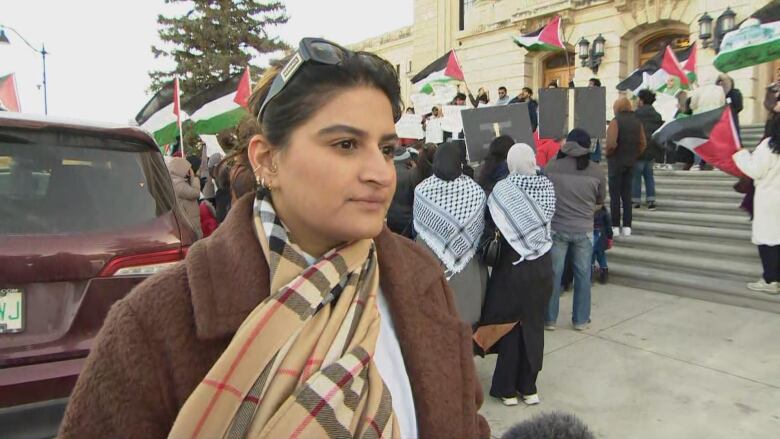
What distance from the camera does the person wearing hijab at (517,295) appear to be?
391 centimetres

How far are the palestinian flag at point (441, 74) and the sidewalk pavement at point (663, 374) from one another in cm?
684

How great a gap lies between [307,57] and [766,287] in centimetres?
619

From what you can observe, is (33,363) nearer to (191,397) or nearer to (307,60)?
(191,397)

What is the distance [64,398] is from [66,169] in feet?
3.86

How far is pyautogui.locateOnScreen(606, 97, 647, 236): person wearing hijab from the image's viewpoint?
7613mm

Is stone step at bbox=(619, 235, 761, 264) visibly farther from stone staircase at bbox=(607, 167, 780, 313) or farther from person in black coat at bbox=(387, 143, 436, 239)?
person in black coat at bbox=(387, 143, 436, 239)

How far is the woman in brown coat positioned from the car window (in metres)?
1.79

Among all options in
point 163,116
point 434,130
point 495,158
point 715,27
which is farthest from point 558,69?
point 495,158

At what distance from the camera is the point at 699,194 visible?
325 inches

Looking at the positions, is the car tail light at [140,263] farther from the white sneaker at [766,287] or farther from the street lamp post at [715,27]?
the street lamp post at [715,27]

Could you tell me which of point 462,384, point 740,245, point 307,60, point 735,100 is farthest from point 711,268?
point 307,60

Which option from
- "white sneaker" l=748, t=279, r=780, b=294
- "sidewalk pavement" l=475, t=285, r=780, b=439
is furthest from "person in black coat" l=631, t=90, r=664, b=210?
"sidewalk pavement" l=475, t=285, r=780, b=439

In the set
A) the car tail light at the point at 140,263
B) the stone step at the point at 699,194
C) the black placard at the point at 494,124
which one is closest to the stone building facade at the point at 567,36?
the stone step at the point at 699,194

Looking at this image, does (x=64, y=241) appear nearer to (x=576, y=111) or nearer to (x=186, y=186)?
(x=186, y=186)
